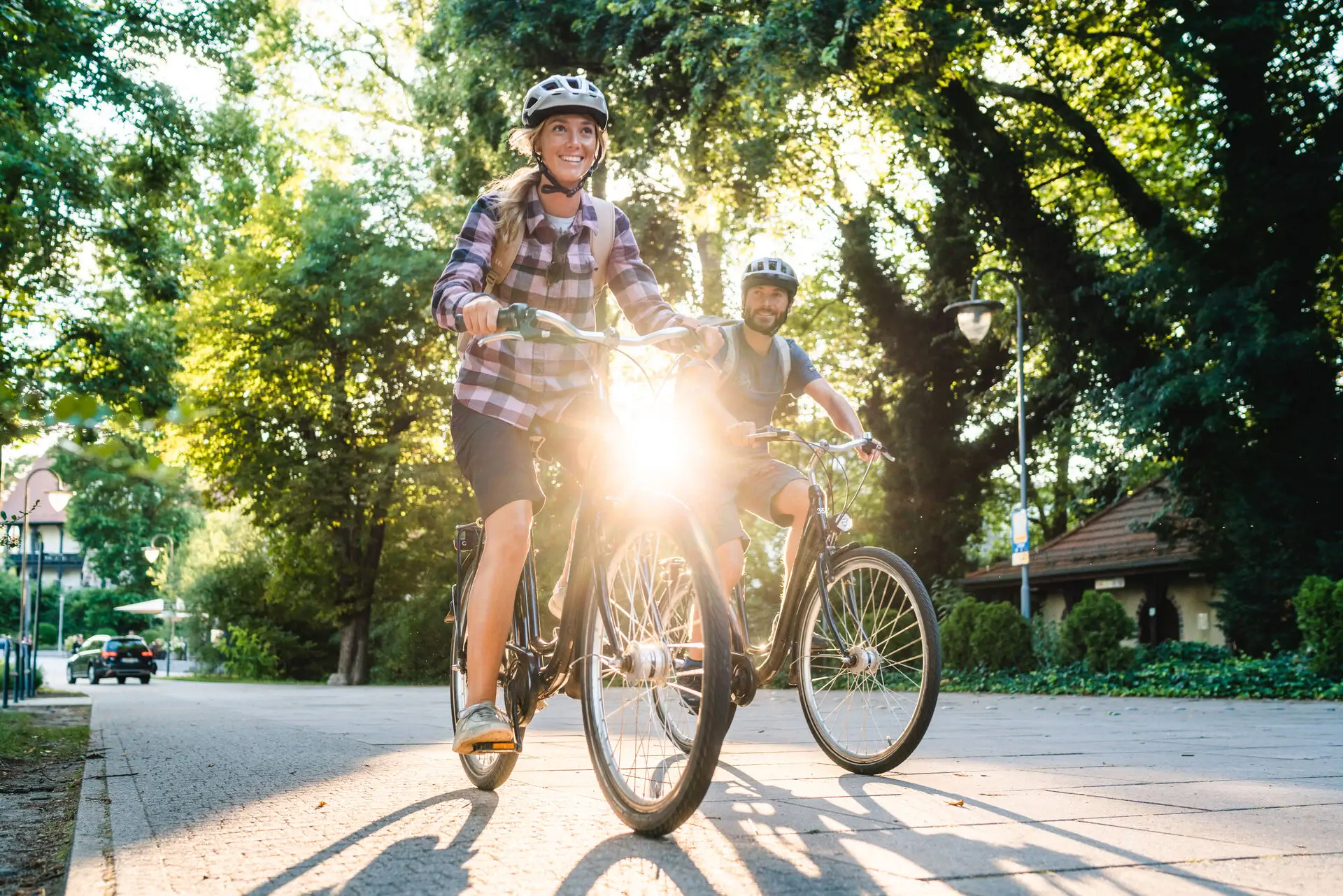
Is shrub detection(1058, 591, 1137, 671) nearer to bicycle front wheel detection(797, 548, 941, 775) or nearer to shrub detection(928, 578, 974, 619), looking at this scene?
shrub detection(928, 578, 974, 619)

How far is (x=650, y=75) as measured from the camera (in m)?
20.5

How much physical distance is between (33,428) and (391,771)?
2858mm

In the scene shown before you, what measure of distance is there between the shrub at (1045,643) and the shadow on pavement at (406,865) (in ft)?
50.5

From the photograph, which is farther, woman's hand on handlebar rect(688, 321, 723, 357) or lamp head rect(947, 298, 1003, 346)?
lamp head rect(947, 298, 1003, 346)

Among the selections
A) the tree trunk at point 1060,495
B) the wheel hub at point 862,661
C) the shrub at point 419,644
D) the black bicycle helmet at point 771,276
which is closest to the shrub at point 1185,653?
the tree trunk at point 1060,495

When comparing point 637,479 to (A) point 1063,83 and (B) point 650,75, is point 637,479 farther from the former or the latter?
(A) point 1063,83

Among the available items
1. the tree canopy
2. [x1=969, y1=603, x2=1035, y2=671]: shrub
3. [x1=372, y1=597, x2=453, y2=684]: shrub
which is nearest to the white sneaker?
the tree canopy

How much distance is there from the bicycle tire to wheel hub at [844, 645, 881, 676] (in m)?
1.43

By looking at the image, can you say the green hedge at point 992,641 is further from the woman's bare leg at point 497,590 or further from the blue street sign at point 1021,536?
the woman's bare leg at point 497,590

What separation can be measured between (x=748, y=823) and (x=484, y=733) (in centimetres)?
83

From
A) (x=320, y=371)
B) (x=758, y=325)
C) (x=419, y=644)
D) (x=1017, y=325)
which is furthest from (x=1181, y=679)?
(x=320, y=371)

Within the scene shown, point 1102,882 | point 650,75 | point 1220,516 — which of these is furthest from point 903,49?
point 1102,882

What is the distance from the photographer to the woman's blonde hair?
4305 mm

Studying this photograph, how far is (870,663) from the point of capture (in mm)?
5090
